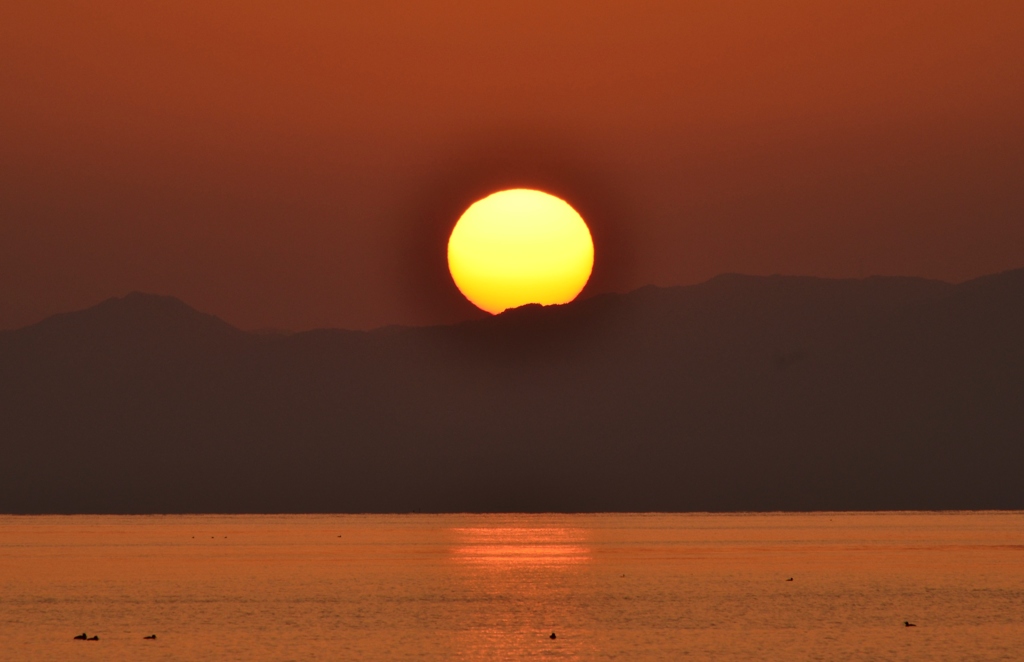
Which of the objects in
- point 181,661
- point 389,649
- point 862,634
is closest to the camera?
point 181,661

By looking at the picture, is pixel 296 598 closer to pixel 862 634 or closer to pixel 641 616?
pixel 641 616

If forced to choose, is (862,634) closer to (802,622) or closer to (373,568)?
(802,622)

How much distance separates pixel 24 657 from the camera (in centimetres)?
6569

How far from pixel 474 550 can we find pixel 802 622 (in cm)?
9601

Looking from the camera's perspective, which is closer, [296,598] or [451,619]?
[451,619]

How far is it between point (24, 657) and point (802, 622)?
1372 inches

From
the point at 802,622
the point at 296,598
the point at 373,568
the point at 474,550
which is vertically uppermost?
the point at 474,550

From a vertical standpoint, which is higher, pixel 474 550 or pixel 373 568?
pixel 474 550

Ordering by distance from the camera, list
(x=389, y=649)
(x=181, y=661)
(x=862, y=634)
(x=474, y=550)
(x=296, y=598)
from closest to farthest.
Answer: (x=181, y=661) < (x=389, y=649) < (x=862, y=634) < (x=296, y=598) < (x=474, y=550)

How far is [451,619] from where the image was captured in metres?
81.9

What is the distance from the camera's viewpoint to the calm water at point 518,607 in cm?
6888

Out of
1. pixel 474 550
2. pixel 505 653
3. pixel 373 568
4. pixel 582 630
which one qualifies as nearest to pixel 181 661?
pixel 505 653

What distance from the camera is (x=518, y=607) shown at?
88.8 meters

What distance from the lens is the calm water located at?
6888cm
